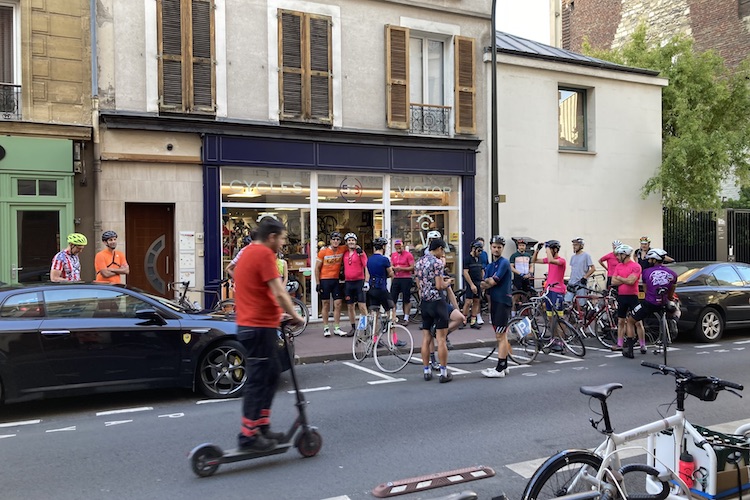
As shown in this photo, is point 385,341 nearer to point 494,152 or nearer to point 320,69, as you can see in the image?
point 494,152

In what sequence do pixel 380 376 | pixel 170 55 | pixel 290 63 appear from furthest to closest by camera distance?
pixel 290 63, pixel 170 55, pixel 380 376

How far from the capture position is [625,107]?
17.9 metres

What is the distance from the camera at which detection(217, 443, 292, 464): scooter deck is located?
4.89m

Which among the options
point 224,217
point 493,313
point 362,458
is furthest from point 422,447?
point 224,217

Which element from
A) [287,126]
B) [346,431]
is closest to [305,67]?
[287,126]

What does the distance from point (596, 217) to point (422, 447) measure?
44.0 feet

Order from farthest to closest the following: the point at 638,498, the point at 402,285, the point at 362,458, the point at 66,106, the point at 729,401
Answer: the point at 402,285
the point at 66,106
the point at 729,401
the point at 362,458
the point at 638,498

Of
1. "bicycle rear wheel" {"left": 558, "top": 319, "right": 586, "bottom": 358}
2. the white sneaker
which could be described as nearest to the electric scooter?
the white sneaker

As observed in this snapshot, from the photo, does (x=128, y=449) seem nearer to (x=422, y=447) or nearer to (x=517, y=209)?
(x=422, y=447)

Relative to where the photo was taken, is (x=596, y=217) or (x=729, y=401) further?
(x=596, y=217)

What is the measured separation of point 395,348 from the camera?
9.16 meters

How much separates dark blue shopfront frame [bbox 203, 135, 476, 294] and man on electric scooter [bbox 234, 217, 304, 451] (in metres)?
7.71

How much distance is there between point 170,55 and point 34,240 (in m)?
4.37

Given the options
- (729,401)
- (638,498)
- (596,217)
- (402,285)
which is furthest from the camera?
(596,217)
